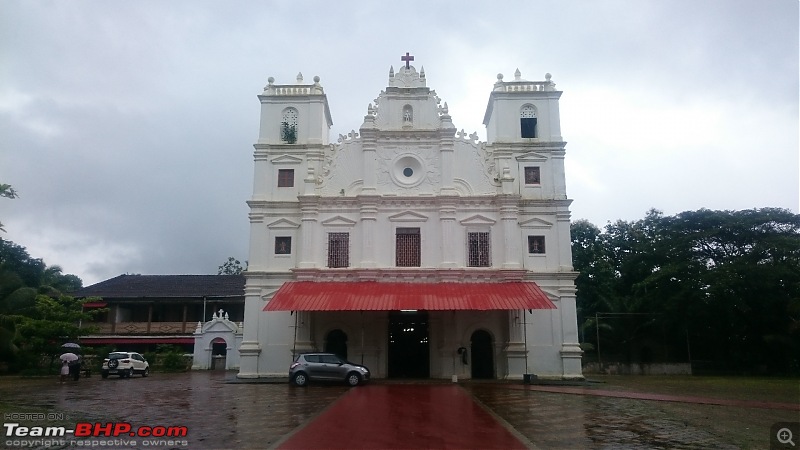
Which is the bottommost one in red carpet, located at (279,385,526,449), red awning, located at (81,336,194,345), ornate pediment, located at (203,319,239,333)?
red carpet, located at (279,385,526,449)

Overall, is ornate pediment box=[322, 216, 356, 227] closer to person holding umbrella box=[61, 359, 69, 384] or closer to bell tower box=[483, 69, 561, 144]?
bell tower box=[483, 69, 561, 144]

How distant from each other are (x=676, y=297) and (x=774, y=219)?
7.07 metres

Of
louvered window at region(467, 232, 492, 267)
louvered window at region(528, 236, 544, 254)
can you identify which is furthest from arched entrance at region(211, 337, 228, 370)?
louvered window at region(528, 236, 544, 254)

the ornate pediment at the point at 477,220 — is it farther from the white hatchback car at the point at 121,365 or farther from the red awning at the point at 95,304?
the red awning at the point at 95,304

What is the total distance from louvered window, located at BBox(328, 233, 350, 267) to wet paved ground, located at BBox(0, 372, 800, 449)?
20.8 ft

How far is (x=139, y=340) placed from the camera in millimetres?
38094

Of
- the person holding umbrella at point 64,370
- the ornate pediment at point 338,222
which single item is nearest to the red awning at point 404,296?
the ornate pediment at point 338,222

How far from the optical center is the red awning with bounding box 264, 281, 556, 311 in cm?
2178

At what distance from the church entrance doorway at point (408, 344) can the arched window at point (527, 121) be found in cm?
991

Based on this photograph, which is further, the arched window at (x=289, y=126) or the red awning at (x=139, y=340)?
the red awning at (x=139, y=340)

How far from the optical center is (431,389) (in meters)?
19.7

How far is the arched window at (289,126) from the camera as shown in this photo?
89.2ft

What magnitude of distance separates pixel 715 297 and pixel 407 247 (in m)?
16.8

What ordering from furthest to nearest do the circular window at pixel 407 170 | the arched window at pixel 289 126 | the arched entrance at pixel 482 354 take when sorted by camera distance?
the arched window at pixel 289 126 → the circular window at pixel 407 170 → the arched entrance at pixel 482 354
